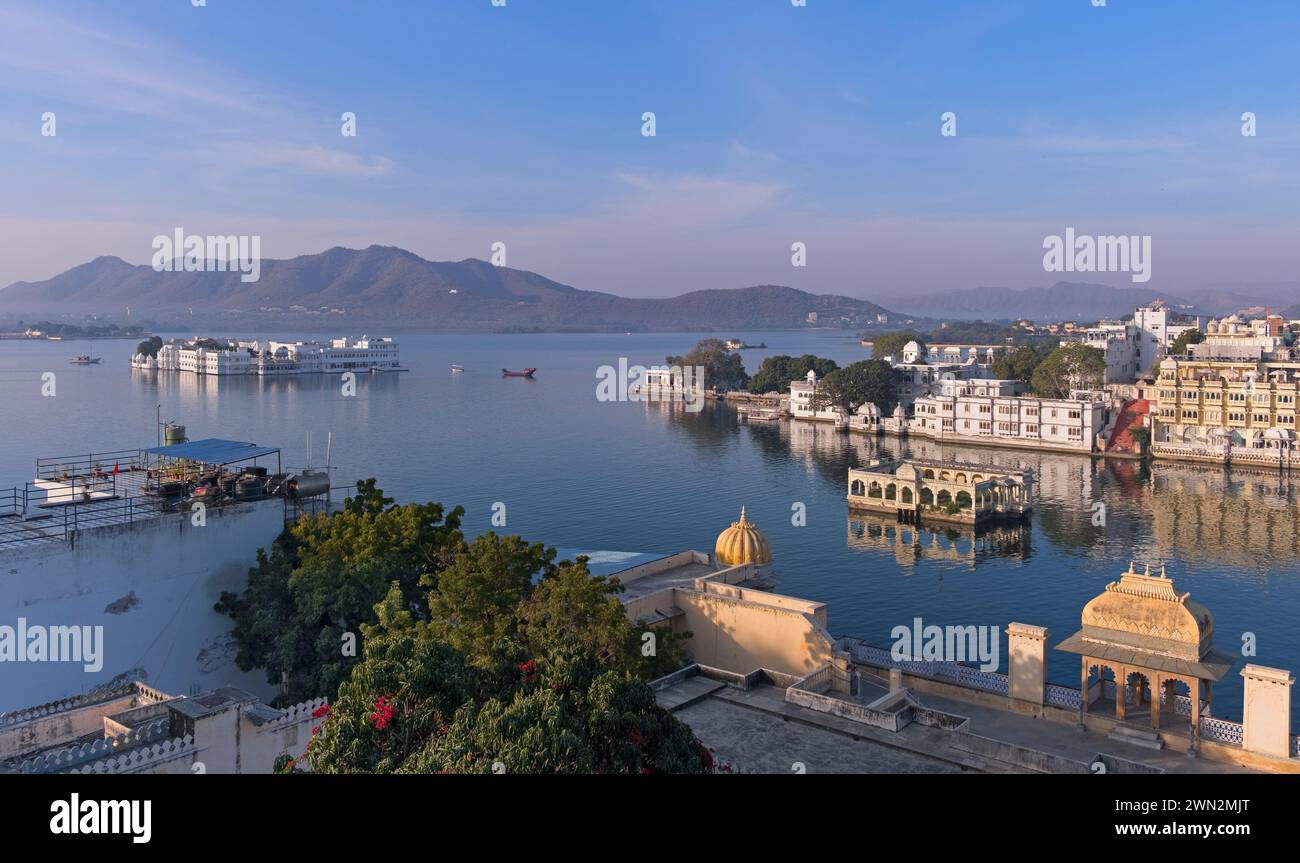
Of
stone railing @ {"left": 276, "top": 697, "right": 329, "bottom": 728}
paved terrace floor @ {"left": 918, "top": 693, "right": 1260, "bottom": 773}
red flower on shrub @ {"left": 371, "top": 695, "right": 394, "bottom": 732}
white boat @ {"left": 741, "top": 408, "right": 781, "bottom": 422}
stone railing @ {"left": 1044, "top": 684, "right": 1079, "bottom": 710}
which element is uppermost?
red flower on shrub @ {"left": 371, "top": 695, "right": 394, "bottom": 732}

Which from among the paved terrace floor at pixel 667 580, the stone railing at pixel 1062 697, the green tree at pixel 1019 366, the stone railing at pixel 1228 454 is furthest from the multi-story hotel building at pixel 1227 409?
the stone railing at pixel 1062 697

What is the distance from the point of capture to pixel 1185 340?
288 ft

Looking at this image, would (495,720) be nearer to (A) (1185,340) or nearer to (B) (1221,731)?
(B) (1221,731)

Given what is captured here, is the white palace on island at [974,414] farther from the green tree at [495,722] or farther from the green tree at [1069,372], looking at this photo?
the green tree at [495,722]

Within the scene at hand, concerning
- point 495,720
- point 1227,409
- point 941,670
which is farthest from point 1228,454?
point 495,720

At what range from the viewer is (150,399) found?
9738cm

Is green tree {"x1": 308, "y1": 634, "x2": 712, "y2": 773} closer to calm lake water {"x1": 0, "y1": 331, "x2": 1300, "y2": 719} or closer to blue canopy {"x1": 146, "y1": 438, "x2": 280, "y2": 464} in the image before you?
blue canopy {"x1": 146, "y1": 438, "x2": 280, "y2": 464}

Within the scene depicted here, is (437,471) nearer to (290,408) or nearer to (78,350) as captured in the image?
(290,408)

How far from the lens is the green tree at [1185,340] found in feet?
283

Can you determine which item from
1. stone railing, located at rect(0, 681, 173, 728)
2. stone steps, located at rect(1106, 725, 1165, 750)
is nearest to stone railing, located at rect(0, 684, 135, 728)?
stone railing, located at rect(0, 681, 173, 728)

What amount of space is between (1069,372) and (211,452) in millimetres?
71726

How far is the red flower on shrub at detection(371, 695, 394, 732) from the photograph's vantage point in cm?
1015

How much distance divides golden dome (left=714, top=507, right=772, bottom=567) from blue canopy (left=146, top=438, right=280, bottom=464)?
1119cm
